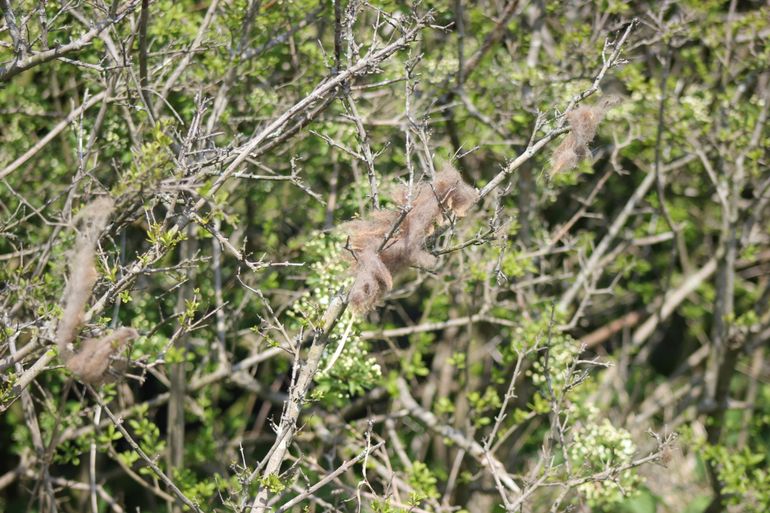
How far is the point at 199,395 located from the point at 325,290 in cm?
185

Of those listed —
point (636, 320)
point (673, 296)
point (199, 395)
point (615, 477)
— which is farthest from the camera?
point (636, 320)

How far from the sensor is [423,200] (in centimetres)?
344

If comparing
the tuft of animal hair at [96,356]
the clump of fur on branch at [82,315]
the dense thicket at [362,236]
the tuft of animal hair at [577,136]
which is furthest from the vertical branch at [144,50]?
the tuft of animal hair at [577,136]

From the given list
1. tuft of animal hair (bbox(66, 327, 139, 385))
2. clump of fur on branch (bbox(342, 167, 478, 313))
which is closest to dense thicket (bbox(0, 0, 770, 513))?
clump of fur on branch (bbox(342, 167, 478, 313))

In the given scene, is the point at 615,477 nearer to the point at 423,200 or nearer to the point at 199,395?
the point at 423,200

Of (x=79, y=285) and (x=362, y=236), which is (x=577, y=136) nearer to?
(x=362, y=236)

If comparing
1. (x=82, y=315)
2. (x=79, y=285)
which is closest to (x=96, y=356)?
(x=82, y=315)

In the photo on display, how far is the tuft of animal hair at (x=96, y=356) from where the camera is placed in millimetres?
3229

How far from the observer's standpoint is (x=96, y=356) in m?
3.23

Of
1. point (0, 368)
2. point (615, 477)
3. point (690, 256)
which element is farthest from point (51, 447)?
point (690, 256)

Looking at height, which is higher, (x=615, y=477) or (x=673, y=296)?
(x=615, y=477)

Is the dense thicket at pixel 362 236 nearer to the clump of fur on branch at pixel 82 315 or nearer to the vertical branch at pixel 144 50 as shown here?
the vertical branch at pixel 144 50

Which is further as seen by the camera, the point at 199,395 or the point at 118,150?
the point at 199,395

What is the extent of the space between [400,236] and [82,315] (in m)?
1.25
